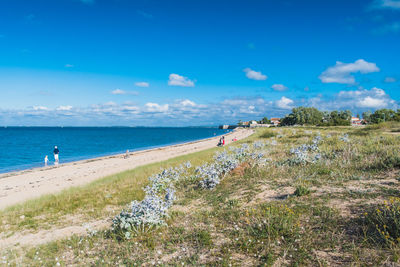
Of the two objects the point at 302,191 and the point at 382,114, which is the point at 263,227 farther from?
the point at 382,114

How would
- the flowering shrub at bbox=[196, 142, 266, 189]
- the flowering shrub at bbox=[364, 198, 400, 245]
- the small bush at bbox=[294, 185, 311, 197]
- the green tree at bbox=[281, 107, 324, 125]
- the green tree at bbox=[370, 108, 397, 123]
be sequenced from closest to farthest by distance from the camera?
the flowering shrub at bbox=[364, 198, 400, 245] < the small bush at bbox=[294, 185, 311, 197] < the flowering shrub at bbox=[196, 142, 266, 189] < the green tree at bbox=[370, 108, 397, 123] < the green tree at bbox=[281, 107, 324, 125]

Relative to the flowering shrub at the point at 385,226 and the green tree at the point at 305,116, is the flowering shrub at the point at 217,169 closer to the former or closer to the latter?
the flowering shrub at the point at 385,226

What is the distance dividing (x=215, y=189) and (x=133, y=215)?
13.4 feet

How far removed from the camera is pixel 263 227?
5.26 metres

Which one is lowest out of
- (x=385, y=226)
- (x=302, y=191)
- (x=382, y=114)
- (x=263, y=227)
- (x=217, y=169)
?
(x=263, y=227)

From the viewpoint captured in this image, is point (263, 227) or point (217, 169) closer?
point (263, 227)

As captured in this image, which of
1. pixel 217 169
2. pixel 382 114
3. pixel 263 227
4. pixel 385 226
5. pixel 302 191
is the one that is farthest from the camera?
pixel 382 114

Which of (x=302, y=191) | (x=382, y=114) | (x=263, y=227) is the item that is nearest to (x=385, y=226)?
(x=263, y=227)

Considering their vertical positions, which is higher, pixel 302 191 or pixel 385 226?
pixel 385 226

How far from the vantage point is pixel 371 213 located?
17.1 feet

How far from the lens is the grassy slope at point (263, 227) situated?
14.3ft

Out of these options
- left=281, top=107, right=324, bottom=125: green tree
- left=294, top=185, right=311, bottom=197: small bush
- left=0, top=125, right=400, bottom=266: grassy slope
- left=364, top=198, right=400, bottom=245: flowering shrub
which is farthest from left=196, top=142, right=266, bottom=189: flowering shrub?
left=281, top=107, right=324, bottom=125: green tree

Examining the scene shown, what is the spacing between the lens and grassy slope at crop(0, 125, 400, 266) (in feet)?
14.3

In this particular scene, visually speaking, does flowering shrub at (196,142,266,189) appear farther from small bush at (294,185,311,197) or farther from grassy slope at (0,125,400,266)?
small bush at (294,185,311,197)
